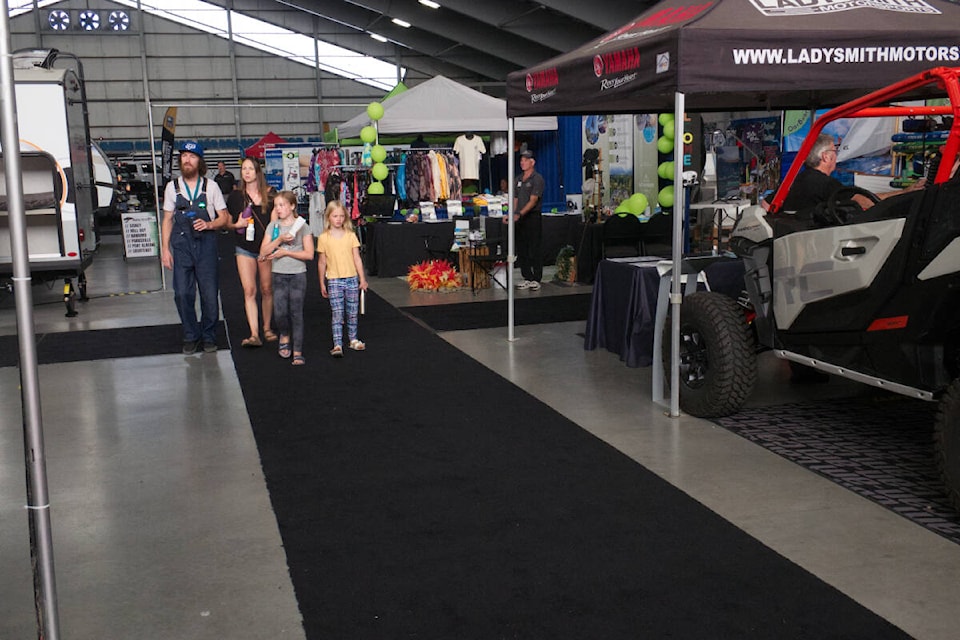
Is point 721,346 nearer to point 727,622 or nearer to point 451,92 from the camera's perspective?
point 727,622

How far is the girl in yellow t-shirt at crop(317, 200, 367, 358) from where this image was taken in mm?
7320

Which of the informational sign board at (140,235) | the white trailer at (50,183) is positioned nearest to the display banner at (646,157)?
the informational sign board at (140,235)

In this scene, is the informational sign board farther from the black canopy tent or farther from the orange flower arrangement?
the black canopy tent

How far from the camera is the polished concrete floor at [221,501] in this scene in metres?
3.33

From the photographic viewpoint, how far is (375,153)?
1382 cm

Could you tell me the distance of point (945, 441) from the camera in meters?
3.81

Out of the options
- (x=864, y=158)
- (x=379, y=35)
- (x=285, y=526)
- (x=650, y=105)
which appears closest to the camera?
(x=285, y=526)

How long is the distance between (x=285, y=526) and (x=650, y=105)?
5.41 metres

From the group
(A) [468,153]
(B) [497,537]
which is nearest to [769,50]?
(B) [497,537]

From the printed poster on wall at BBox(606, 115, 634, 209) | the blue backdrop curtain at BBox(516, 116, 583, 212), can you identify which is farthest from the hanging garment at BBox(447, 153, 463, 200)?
the blue backdrop curtain at BBox(516, 116, 583, 212)

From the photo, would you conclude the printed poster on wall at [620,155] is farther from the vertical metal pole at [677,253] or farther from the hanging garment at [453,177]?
the vertical metal pole at [677,253]

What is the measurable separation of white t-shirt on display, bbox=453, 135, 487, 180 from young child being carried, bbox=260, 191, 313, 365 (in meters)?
8.96

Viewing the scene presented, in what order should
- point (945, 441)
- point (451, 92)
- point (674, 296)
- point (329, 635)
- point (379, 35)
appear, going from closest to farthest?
point (329, 635), point (945, 441), point (674, 296), point (451, 92), point (379, 35)

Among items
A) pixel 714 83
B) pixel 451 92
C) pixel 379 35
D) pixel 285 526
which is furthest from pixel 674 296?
pixel 379 35
